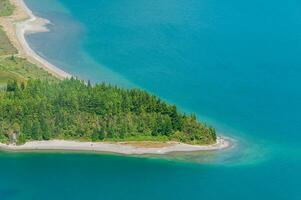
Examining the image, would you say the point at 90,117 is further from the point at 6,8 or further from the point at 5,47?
the point at 6,8

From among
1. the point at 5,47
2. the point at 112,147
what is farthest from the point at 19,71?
the point at 112,147

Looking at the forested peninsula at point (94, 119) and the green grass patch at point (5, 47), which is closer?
the forested peninsula at point (94, 119)

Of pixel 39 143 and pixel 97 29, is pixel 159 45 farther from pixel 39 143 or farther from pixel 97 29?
pixel 39 143

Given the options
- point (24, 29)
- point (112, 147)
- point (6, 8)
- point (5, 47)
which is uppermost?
point (6, 8)

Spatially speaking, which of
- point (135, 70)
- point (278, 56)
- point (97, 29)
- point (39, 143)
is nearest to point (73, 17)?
point (97, 29)

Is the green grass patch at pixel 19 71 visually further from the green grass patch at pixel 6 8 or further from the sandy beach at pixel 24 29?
the green grass patch at pixel 6 8

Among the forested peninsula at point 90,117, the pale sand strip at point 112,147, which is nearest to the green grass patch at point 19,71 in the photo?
the forested peninsula at point 90,117
